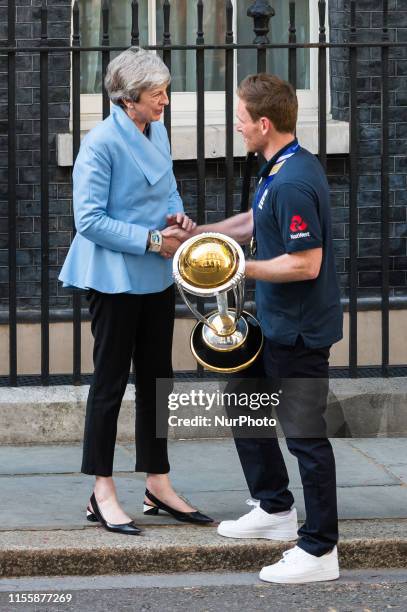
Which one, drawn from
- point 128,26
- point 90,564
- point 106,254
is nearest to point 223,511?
point 90,564

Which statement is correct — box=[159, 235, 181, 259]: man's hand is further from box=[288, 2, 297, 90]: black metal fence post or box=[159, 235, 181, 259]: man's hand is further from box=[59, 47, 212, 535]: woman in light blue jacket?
box=[288, 2, 297, 90]: black metal fence post

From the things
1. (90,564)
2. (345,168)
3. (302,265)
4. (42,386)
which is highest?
(345,168)

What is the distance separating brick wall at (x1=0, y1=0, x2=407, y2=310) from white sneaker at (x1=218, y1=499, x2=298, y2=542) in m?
3.67

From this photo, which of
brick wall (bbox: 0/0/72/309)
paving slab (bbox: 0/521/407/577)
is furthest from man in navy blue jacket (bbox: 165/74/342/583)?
brick wall (bbox: 0/0/72/309)

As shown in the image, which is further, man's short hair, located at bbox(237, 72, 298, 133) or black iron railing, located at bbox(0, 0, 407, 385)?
black iron railing, located at bbox(0, 0, 407, 385)

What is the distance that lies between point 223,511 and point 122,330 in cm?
95

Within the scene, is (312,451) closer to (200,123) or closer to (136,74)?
(136,74)

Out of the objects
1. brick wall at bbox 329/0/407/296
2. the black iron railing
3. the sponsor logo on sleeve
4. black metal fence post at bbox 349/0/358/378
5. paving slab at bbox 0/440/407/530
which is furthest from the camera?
brick wall at bbox 329/0/407/296

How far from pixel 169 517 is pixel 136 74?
1.82 metres

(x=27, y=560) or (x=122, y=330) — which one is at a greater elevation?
(x=122, y=330)

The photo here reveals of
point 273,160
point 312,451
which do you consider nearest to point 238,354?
point 312,451

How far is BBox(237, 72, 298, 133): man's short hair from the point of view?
5176 millimetres

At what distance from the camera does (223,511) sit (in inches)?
238

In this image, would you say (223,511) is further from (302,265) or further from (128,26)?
(128,26)
